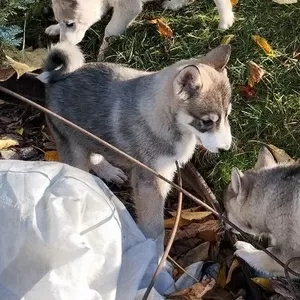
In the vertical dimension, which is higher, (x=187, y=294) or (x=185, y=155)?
(x=185, y=155)

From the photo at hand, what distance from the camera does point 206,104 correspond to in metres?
3.31

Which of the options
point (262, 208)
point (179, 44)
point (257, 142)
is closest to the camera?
point (262, 208)

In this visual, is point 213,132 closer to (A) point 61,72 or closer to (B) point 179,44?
(A) point 61,72

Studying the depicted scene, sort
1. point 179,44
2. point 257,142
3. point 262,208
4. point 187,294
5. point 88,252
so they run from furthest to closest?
point 179,44
point 257,142
point 262,208
point 187,294
point 88,252

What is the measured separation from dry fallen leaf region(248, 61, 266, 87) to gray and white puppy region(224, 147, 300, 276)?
30.3 inches

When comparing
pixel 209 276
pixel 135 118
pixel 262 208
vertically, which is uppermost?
pixel 135 118

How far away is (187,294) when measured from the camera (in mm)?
Answer: 3219

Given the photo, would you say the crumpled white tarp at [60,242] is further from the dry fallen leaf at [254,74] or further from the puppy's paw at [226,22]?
the puppy's paw at [226,22]

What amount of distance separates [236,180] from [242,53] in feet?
4.17

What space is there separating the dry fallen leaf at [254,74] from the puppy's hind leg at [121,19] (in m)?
0.89

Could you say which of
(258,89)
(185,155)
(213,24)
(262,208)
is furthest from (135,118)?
(213,24)

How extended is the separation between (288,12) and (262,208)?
1704mm

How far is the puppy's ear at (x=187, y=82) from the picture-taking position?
321 cm

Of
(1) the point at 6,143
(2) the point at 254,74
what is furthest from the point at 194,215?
(1) the point at 6,143
